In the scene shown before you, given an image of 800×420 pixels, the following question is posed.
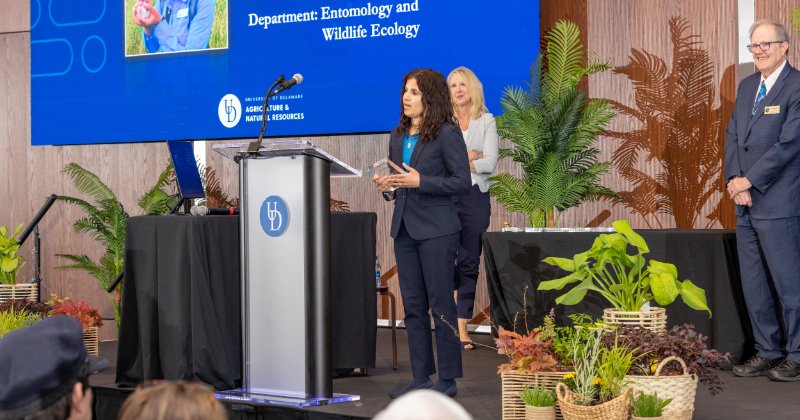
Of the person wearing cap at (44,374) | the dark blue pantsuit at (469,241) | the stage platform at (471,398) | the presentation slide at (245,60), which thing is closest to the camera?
the person wearing cap at (44,374)

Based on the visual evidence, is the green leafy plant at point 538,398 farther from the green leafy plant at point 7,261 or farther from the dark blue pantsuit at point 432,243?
the green leafy plant at point 7,261

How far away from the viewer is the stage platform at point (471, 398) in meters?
4.21

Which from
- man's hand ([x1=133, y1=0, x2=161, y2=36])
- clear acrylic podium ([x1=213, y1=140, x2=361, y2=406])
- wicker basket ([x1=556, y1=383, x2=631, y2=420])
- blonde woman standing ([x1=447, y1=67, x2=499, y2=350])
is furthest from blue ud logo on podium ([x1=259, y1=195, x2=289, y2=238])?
man's hand ([x1=133, y1=0, x2=161, y2=36])

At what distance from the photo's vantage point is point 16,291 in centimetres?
693

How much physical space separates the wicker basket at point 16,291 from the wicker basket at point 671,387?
4510 mm

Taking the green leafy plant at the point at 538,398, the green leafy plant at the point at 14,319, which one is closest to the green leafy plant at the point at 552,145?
the green leafy plant at the point at 538,398

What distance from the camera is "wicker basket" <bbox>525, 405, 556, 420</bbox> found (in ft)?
13.0

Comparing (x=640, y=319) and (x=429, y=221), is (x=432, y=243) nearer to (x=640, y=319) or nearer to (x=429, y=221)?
(x=429, y=221)

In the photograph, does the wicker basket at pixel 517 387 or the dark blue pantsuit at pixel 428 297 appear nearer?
the wicker basket at pixel 517 387

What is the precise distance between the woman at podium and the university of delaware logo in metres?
3.41

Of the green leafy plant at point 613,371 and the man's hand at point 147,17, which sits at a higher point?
the man's hand at point 147,17

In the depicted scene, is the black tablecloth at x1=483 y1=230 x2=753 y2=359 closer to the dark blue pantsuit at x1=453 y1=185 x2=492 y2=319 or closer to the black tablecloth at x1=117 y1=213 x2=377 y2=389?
the dark blue pantsuit at x1=453 y1=185 x2=492 y2=319

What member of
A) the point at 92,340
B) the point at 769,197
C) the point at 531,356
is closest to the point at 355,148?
the point at 92,340

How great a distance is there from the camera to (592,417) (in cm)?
378
